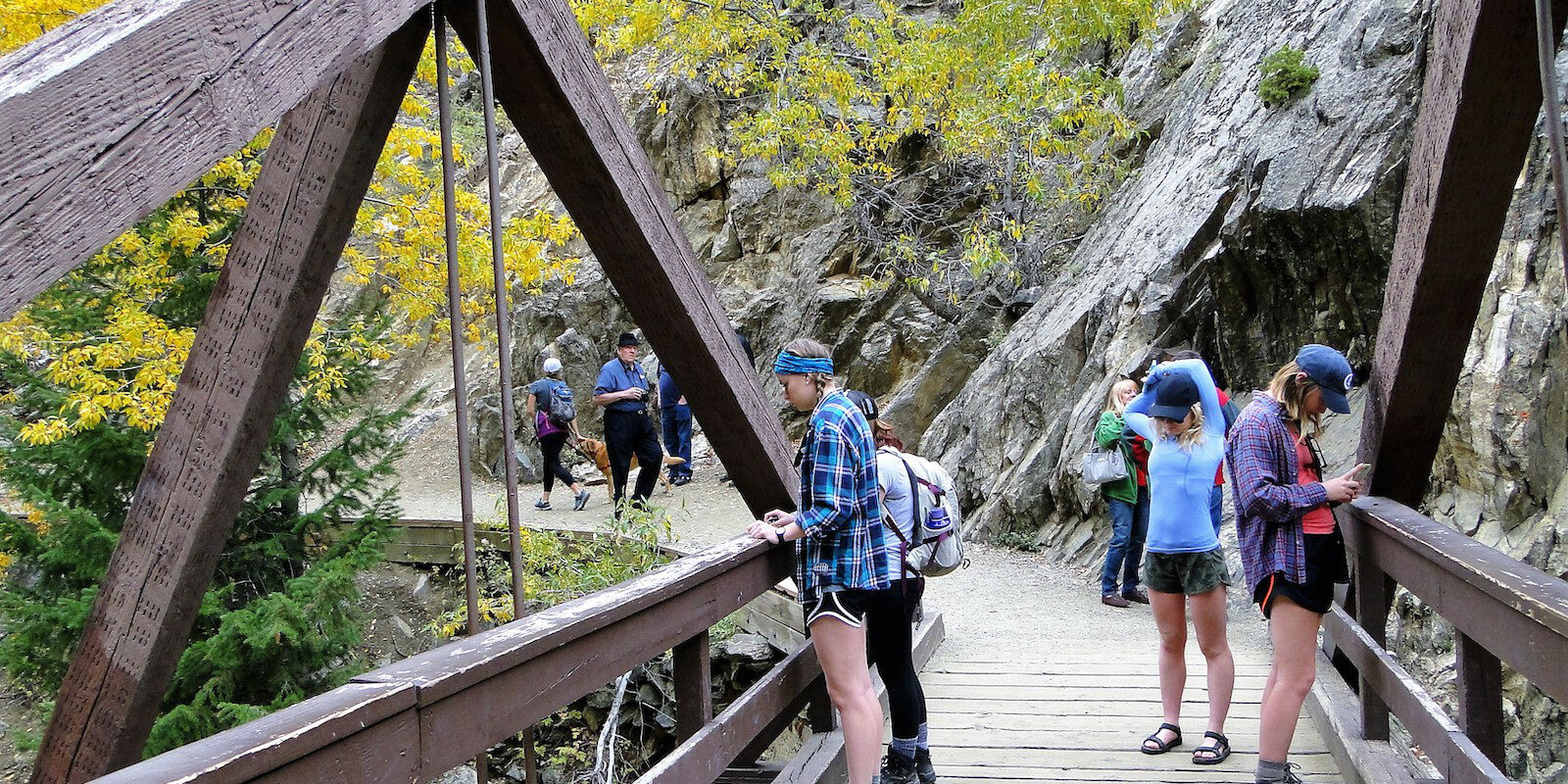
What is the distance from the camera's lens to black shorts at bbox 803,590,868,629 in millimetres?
3416

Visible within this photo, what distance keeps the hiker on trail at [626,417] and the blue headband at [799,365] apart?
7458 mm

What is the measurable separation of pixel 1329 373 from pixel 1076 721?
2143mm

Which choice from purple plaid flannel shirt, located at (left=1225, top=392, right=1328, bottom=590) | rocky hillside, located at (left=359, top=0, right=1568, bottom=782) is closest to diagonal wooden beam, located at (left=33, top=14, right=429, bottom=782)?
purple plaid flannel shirt, located at (left=1225, top=392, right=1328, bottom=590)

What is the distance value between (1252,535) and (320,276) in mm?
3023

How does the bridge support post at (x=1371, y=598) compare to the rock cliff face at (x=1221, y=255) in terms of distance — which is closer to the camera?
the bridge support post at (x=1371, y=598)

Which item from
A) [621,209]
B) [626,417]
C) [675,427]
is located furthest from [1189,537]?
[675,427]

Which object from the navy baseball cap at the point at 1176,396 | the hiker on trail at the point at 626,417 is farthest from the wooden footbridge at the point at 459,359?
the hiker on trail at the point at 626,417

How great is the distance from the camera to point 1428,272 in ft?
11.6

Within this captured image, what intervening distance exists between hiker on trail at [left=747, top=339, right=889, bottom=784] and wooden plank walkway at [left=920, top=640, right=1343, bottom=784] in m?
0.96

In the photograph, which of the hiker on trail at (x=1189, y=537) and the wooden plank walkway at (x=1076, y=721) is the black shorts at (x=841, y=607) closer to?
the wooden plank walkway at (x=1076, y=721)

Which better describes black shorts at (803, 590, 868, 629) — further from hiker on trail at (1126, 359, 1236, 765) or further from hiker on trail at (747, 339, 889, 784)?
hiker on trail at (1126, 359, 1236, 765)

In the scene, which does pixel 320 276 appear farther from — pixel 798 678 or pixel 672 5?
pixel 672 5

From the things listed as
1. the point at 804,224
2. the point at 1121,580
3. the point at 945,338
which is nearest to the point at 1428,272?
the point at 1121,580

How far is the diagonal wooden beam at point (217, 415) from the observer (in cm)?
224
